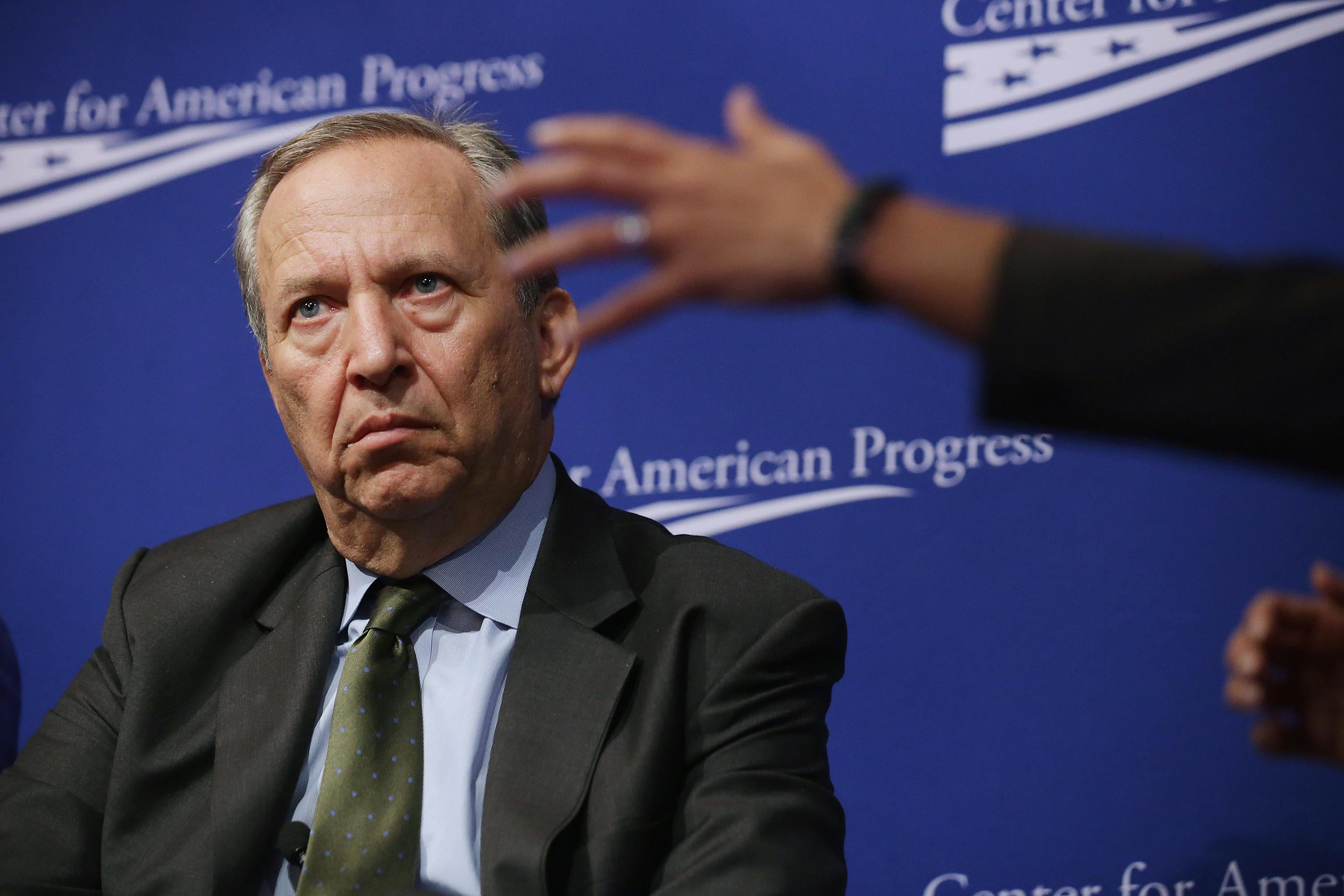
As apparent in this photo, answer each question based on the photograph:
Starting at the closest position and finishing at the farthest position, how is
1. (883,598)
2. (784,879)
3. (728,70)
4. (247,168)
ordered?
(784,879), (883,598), (728,70), (247,168)

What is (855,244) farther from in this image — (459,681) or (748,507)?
(748,507)

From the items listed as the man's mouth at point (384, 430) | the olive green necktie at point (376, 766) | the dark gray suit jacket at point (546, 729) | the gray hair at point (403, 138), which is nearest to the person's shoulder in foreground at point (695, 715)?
the dark gray suit jacket at point (546, 729)

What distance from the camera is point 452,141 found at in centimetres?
213

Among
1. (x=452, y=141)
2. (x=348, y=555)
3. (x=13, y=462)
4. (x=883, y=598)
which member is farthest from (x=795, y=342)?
(x=13, y=462)

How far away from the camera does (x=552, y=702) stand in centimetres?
185

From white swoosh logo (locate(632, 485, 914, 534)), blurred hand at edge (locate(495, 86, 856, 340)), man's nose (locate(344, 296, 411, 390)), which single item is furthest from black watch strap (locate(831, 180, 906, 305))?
white swoosh logo (locate(632, 485, 914, 534))

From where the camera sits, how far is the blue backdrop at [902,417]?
8.55 feet

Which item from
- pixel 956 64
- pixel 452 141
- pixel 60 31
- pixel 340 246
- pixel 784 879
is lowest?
pixel 784 879

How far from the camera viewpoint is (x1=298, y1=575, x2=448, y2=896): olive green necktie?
181 centimetres

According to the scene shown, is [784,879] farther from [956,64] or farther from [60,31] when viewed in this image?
[60,31]

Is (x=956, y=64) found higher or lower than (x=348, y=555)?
higher

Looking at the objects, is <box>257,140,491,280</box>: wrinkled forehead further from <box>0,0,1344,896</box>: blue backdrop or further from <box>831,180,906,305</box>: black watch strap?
→ <box>831,180,906,305</box>: black watch strap

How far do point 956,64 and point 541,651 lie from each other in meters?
1.62

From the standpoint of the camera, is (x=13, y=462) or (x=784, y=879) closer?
(x=784, y=879)
